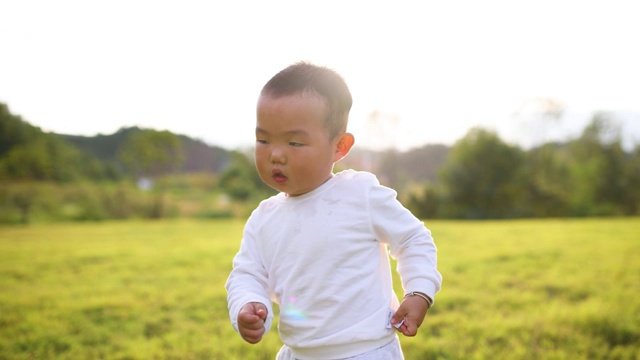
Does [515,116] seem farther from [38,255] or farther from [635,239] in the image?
[38,255]

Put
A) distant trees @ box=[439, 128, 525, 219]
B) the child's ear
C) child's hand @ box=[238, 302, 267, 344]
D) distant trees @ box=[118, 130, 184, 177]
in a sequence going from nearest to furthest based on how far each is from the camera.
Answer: child's hand @ box=[238, 302, 267, 344], the child's ear, distant trees @ box=[118, 130, 184, 177], distant trees @ box=[439, 128, 525, 219]

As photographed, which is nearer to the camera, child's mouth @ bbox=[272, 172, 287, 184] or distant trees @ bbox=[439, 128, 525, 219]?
child's mouth @ bbox=[272, 172, 287, 184]

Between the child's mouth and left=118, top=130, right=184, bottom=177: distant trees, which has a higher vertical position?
the child's mouth

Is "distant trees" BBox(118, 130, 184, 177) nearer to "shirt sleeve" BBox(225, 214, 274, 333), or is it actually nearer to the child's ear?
"shirt sleeve" BBox(225, 214, 274, 333)

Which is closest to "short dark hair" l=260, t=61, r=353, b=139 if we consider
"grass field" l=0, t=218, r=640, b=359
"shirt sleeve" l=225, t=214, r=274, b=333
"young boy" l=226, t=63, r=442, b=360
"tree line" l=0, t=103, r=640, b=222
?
"young boy" l=226, t=63, r=442, b=360

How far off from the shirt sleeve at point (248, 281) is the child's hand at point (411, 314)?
16.0 inches

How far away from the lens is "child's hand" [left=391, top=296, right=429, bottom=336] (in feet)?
4.88

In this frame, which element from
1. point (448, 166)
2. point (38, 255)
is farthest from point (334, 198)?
point (448, 166)

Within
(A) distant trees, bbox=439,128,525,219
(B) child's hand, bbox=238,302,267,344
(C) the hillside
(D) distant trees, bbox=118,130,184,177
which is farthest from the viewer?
(A) distant trees, bbox=439,128,525,219

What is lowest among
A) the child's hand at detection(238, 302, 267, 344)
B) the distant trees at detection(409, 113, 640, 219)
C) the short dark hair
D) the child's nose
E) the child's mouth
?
the distant trees at detection(409, 113, 640, 219)

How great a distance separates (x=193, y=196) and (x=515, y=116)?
18081 mm

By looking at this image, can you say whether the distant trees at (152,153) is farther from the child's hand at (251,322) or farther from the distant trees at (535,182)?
the child's hand at (251,322)

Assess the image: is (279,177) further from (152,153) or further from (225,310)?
(152,153)

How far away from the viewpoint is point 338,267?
154cm
